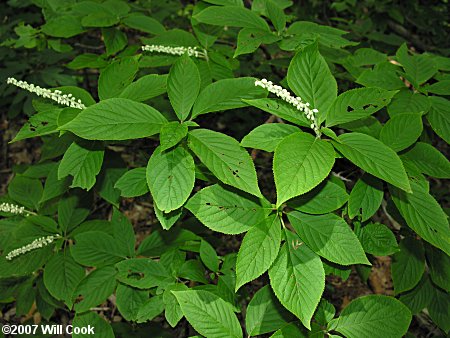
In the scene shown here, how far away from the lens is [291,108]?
1.82m

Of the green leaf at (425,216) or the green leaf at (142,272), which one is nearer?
the green leaf at (425,216)

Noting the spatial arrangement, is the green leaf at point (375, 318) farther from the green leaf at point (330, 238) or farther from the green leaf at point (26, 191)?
the green leaf at point (26, 191)

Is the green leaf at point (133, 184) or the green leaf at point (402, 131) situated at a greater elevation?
the green leaf at point (402, 131)

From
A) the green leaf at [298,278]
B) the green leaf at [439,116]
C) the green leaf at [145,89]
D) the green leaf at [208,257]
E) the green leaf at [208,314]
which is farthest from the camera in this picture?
the green leaf at [208,257]

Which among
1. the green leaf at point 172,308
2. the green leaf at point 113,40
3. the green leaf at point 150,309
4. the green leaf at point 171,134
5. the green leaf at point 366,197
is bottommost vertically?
the green leaf at point 150,309

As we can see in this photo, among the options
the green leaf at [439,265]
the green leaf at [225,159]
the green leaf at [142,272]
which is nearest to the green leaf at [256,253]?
the green leaf at [225,159]

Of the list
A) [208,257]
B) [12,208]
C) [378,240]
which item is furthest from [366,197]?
→ [12,208]

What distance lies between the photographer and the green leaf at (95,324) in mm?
2229

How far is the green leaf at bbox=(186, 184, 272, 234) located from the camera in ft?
5.67

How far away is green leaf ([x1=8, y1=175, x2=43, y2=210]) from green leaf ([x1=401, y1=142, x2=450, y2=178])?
7.72 ft

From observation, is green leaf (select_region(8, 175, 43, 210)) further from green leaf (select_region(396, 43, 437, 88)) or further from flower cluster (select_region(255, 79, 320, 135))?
green leaf (select_region(396, 43, 437, 88))

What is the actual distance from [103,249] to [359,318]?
1476mm

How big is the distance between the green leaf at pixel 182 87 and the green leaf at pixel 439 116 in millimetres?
1250

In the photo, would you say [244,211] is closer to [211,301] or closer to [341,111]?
[211,301]
